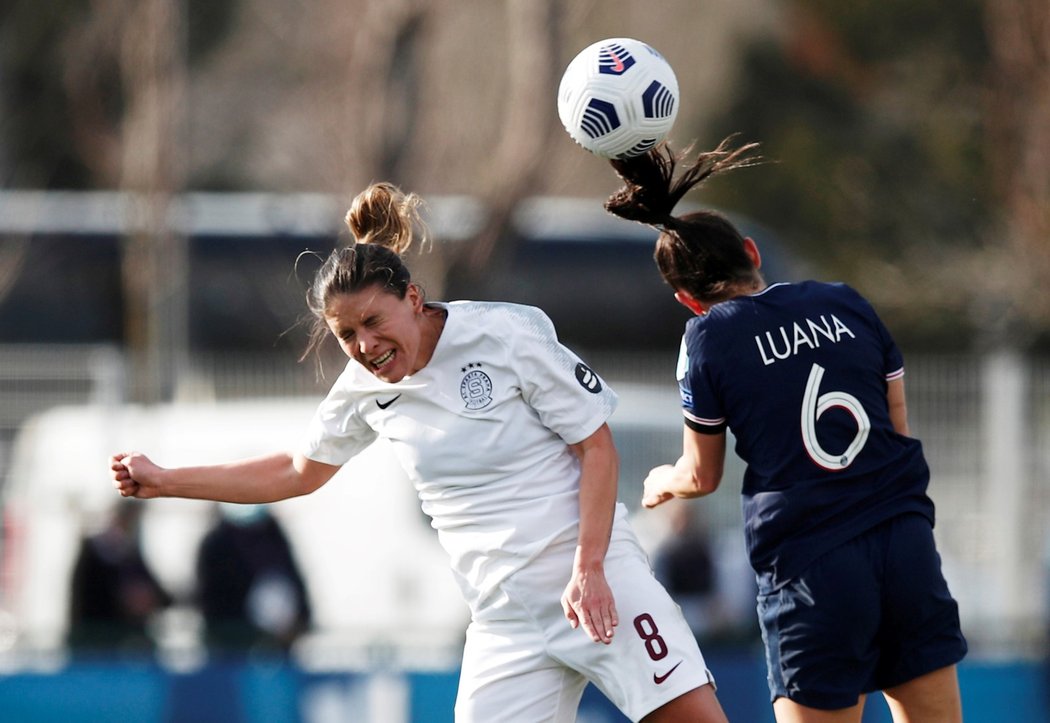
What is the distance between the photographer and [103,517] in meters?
10.7

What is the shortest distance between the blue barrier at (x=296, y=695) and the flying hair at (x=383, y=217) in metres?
3.81

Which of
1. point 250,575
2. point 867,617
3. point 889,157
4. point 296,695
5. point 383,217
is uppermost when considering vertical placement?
point 889,157

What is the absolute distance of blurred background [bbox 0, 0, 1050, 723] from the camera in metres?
8.92

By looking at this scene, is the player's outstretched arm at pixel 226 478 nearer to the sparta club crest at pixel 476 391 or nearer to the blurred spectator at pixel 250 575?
the sparta club crest at pixel 476 391

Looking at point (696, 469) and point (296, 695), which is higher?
point (696, 469)

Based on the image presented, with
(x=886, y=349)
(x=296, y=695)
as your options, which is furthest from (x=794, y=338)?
(x=296, y=695)

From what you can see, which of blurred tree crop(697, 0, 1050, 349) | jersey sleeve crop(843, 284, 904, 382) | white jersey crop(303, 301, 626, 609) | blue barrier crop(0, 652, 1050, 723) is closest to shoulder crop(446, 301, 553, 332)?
white jersey crop(303, 301, 626, 609)

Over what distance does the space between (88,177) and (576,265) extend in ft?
35.8

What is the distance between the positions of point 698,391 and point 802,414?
0.29 meters

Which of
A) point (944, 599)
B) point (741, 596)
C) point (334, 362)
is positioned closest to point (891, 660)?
point (944, 599)

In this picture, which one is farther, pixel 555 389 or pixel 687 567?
pixel 687 567

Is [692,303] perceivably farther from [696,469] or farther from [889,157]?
[889,157]

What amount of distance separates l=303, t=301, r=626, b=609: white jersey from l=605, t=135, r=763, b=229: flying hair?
17.3 inches

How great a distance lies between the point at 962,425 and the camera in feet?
41.3
